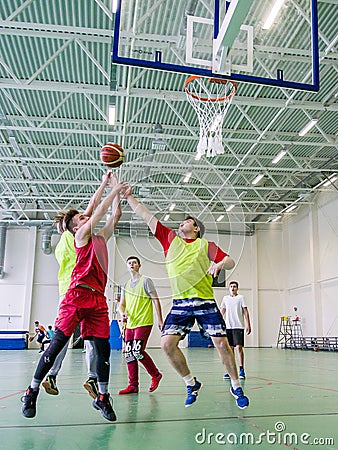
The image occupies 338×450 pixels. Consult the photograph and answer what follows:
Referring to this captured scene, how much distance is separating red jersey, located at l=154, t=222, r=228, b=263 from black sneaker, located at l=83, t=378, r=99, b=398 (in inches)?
56.5

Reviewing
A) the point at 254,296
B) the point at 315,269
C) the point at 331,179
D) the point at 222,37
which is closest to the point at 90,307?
the point at 222,37

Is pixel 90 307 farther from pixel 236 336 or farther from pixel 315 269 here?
pixel 315 269

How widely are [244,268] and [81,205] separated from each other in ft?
35.6

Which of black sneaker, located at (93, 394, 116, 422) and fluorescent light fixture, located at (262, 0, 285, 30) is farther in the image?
fluorescent light fixture, located at (262, 0, 285, 30)

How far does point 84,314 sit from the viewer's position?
408 cm

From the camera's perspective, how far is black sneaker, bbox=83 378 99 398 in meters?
4.34

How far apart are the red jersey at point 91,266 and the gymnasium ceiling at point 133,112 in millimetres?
745

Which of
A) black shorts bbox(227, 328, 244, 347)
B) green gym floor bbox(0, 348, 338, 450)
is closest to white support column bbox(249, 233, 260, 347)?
black shorts bbox(227, 328, 244, 347)

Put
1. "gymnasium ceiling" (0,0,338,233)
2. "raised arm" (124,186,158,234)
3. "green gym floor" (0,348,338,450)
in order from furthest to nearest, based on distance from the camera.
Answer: "gymnasium ceiling" (0,0,338,233) < "raised arm" (124,186,158,234) < "green gym floor" (0,348,338,450)

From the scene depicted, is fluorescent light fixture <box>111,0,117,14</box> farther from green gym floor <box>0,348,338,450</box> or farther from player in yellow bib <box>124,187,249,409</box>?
green gym floor <box>0,348,338,450</box>

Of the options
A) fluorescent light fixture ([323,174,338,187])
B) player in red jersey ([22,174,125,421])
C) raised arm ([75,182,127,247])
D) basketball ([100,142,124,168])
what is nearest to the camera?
player in red jersey ([22,174,125,421])

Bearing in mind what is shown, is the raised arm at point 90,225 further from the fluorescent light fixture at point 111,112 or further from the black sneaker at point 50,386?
the fluorescent light fixture at point 111,112

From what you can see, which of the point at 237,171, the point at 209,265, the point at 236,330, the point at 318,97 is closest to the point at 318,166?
the point at 237,171

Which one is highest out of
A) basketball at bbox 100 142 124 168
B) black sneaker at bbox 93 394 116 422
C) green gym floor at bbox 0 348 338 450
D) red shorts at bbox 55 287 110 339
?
basketball at bbox 100 142 124 168
